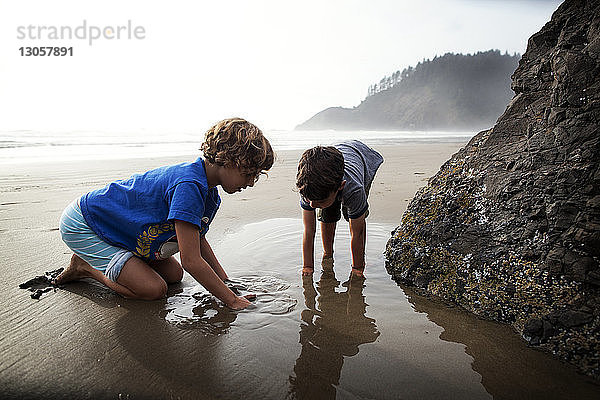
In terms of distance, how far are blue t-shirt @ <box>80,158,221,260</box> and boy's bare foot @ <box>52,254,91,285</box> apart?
26 centimetres

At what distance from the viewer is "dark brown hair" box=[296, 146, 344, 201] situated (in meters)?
2.84

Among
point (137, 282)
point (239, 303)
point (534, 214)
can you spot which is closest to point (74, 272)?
point (137, 282)

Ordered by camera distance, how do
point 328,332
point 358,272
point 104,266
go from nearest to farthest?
point 328,332 < point 104,266 < point 358,272

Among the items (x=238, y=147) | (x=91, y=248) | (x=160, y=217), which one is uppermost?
(x=238, y=147)

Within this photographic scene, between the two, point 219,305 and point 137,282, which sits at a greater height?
point 137,282

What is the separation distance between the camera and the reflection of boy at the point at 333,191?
286 centimetres

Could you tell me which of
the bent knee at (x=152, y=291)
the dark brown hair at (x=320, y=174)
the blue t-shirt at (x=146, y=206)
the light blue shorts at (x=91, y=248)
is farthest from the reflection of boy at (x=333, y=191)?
the light blue shorts at (x=91, y=248)

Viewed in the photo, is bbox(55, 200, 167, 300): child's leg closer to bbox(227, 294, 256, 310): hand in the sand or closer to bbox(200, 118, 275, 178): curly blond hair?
bbox(227, 294, 256, 310): hand in the sand

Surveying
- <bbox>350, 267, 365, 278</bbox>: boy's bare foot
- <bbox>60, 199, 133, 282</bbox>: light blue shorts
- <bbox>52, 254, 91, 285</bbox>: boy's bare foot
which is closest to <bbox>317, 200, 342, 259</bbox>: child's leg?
<bbox>350, 267, 365, 278</bbox>: boy's bare foot

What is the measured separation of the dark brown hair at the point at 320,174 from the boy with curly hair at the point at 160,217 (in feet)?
1.06

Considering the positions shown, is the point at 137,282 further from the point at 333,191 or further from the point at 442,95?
the point at 442,95

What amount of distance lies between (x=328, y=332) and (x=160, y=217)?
124 cm

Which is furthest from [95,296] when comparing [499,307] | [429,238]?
[499,307]

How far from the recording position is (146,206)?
2.67 meters
